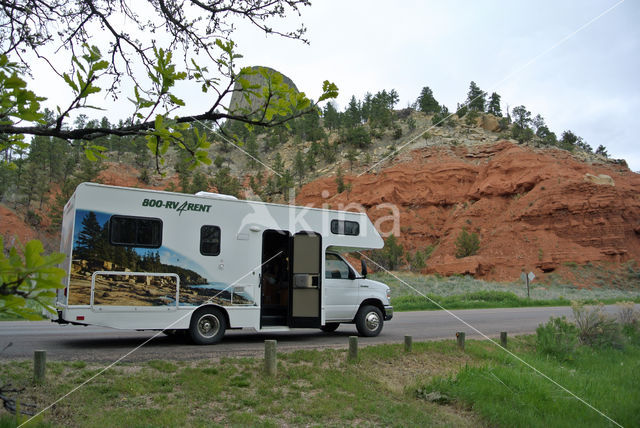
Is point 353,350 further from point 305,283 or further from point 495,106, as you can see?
point 495,106

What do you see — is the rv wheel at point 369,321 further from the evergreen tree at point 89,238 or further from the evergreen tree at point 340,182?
the evergreen tree at point 340,182

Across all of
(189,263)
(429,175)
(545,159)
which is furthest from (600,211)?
(189,263)

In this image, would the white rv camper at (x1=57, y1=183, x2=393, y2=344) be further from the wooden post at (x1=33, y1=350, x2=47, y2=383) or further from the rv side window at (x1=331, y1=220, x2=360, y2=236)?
the wooden post at (x1=33, y1=350, x2=47, y2=383)

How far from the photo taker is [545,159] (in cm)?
5322

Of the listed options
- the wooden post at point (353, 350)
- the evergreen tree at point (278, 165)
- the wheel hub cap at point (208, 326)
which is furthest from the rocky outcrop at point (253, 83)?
the evergreen tree at point (278, 165)

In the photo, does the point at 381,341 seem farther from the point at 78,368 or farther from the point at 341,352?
the point at 78,368

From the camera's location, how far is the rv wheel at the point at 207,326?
991 centimetres

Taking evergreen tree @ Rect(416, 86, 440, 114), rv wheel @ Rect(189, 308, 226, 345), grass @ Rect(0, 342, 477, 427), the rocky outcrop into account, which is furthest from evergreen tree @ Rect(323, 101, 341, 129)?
the rocky outcrop

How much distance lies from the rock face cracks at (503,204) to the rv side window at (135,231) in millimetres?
37195

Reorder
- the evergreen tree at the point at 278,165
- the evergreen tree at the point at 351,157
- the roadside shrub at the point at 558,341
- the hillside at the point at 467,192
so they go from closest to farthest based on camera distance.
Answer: the roadside shrub at the point at 558,341, the hillside at the point at 467,192, the evergreen tree at the point at 278,165, the evergreen tree at the point at 351,157

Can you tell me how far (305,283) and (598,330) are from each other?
827 cm

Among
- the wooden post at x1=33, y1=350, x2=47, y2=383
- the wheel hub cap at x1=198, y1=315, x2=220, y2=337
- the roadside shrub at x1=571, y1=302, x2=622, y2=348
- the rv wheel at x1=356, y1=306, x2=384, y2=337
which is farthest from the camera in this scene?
the roadside shrub at x1=571, y1=302, x2=622, y2=348

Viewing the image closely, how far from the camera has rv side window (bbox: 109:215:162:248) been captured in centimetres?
926

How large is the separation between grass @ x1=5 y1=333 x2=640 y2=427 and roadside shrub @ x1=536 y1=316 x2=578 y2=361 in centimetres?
191
